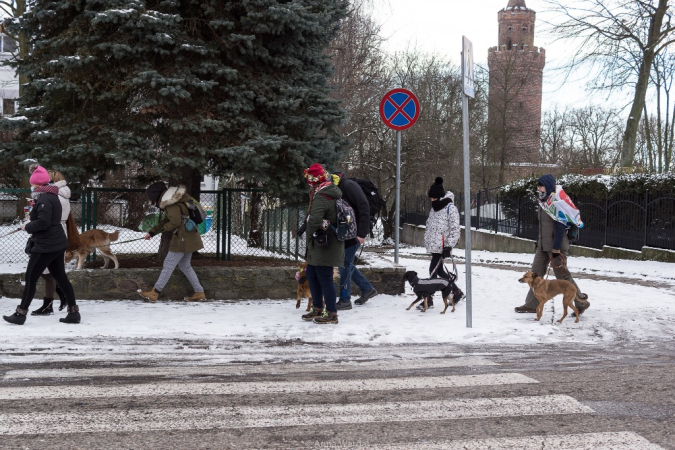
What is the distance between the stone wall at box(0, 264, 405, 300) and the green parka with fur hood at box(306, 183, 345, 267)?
1.94m

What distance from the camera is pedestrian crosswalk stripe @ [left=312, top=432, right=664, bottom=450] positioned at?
3.95 meters

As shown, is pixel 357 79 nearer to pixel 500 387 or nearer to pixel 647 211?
pixel 647 211

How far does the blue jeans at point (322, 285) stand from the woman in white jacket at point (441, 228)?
5.51 feet

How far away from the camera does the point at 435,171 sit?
105 ft

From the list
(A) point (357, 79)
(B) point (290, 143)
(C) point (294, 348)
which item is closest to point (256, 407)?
(C) point (294, 348)

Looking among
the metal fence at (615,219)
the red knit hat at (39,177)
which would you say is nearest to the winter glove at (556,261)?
the red knit hat at (39,177)

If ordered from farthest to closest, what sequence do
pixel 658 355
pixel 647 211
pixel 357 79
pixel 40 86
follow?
1. pixel 357 79
2. pixel 647 211
3. pixel 40 86
4. pixel 658 355

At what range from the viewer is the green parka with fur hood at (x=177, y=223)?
8930mm

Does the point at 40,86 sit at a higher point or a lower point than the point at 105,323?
higher

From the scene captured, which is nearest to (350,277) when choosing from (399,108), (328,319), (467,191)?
(328,319)

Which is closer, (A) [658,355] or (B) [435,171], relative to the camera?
(A) [658,355]

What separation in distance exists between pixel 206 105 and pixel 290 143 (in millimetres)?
1317

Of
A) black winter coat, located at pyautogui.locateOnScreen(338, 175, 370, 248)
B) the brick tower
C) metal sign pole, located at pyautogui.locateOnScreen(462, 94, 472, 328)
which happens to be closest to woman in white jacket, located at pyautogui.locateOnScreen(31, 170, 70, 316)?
black winter coat, located at pyautogui.locateOnScreen(338, 175, 370, 248)

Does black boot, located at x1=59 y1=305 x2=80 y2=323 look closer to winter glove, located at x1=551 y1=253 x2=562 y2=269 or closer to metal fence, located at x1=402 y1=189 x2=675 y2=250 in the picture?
winter glove, located at x1=551 y1=253 x2=562 y2=269
